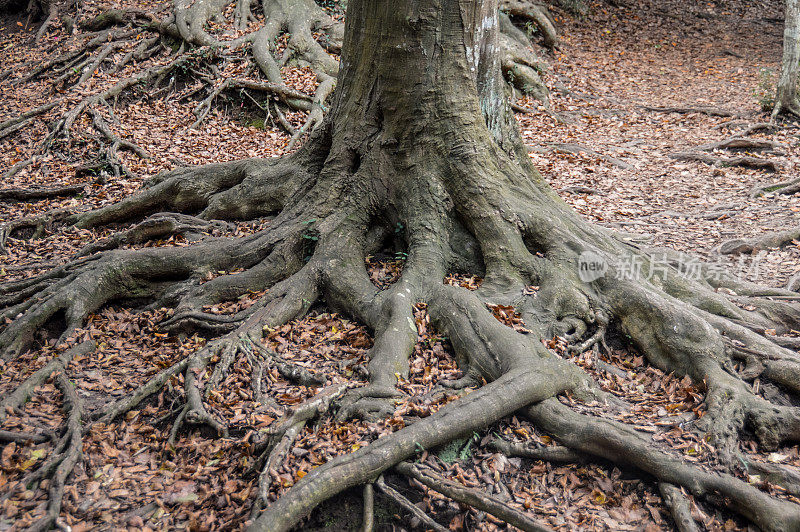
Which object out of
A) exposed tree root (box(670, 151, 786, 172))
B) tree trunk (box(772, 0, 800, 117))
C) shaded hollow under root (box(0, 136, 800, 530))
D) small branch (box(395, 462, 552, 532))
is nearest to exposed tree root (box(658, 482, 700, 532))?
shaded hollow under root (box(0, 136, 800, 530))

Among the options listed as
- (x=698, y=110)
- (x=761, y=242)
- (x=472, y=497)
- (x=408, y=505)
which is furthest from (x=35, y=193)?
(x=698, y=110)

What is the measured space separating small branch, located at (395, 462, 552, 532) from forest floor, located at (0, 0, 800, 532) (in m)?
0.10

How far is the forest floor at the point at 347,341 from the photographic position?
3.25m

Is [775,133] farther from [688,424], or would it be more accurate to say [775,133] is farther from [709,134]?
[688,424]

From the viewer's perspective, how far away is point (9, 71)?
37.9 ft

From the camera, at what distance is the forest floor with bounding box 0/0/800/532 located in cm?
325

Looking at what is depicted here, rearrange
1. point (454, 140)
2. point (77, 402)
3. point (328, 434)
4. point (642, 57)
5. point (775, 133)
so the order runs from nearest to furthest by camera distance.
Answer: point (328, 434), point (77, 402), point (454, 140), point (775, 133), point (642, 57)

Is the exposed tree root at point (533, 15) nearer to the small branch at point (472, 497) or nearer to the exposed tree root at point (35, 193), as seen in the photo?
the exposed tree root at point (35, 193)

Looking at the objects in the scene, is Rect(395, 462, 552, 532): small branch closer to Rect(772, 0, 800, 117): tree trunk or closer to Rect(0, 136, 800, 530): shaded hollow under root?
Rect(0, 136, 800, 530): shaded hollow under root

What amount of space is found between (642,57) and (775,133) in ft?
19.7

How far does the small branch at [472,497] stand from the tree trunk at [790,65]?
406 inches

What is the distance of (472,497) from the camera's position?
123 inches

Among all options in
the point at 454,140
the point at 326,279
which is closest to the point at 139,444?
the point at 326,279

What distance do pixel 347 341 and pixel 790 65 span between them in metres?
10.2
